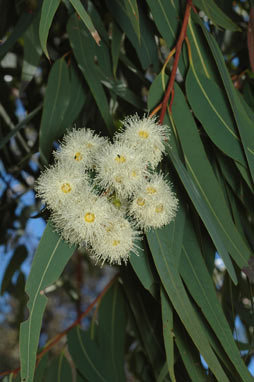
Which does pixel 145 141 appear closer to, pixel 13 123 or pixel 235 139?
pixel 235 139

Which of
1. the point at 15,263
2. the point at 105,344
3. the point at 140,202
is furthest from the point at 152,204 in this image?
the point at 15,263

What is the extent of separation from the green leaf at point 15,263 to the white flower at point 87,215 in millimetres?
1172

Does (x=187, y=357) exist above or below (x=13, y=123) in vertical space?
below

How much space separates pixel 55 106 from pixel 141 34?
0.86 feet

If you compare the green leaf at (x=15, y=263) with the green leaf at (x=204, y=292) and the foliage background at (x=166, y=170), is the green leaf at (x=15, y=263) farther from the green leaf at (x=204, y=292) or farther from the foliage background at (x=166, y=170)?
the green leaf at (x=204, y=292)

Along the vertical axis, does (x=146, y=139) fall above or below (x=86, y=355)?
above

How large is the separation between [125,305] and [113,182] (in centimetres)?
80

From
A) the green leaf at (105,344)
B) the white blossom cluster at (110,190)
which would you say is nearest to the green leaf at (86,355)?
the green leaf at (105,344)

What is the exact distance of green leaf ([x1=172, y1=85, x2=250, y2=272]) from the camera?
2.95 ft

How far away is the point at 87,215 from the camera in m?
0.74

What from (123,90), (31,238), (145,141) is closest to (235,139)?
(145,141)

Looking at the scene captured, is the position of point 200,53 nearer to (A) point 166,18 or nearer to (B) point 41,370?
(A) point 166,18

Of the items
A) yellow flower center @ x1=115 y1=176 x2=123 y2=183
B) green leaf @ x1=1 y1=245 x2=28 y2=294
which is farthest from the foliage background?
green leaf @ x1=1 y1=245 x2=28 y2=294

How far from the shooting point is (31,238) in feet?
7.68
